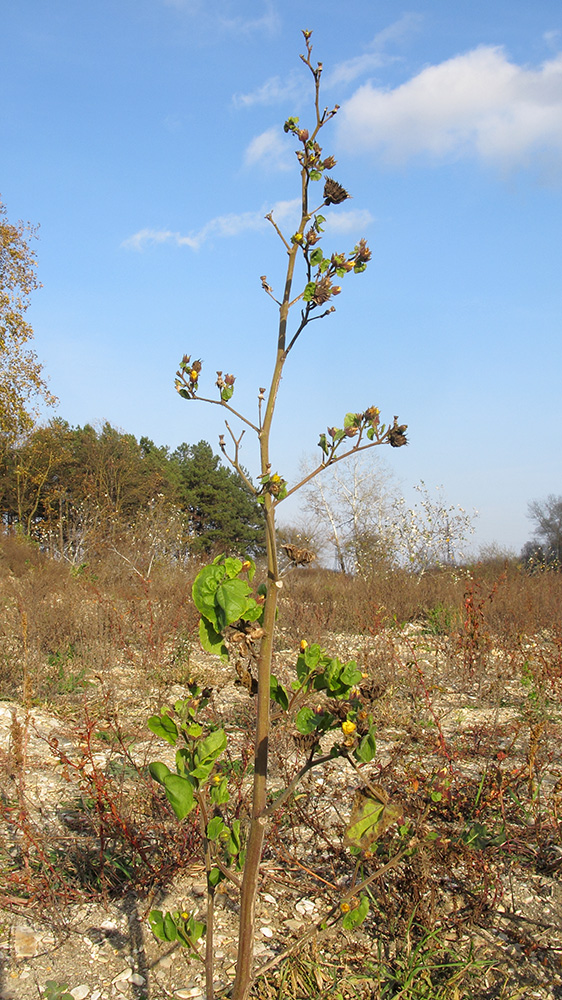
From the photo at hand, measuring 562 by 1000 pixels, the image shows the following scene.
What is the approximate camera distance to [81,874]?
2.21 metres

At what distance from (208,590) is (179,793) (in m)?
0.32

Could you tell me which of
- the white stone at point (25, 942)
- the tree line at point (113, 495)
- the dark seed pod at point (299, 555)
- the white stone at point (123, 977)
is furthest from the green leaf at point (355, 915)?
the tree line at point (113, 495)

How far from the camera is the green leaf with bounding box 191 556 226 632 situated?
40.3 inches

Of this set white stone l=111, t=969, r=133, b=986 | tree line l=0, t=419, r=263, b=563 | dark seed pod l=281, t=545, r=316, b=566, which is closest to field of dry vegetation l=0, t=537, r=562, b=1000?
white stone l=111, t=969, r=133, b=986

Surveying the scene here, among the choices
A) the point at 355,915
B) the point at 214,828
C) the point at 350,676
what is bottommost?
the point at 355,915

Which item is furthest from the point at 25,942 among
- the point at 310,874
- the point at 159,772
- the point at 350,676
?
the point at 350,676

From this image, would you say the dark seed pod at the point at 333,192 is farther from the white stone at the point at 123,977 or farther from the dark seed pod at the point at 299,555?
the white stone at the point at 123,977

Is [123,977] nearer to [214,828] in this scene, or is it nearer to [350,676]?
[214,828]

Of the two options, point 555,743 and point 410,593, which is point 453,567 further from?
point 555,743

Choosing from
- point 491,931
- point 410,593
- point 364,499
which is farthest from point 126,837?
point 364,499

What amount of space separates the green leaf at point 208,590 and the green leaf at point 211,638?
28mm

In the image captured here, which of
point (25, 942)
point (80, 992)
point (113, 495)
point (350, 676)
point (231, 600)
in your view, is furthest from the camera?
point (113, 495)

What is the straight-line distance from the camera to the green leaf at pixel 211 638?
3.47 ft

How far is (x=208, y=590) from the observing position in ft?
3.36
